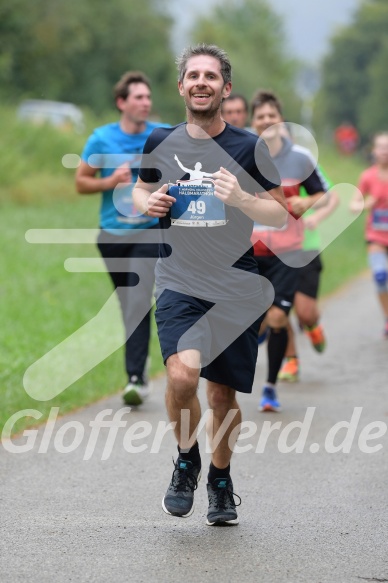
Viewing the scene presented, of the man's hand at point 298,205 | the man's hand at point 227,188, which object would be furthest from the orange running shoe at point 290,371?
the man's hand at point 227,188

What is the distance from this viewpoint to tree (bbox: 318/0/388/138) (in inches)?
3730

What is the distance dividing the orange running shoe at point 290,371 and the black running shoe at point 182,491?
4533 mm

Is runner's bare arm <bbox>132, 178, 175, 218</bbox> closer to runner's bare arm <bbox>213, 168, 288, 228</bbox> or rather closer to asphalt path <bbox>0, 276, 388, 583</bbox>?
runner's bare arm <bbox>213, 168, 288, 228</bbox>

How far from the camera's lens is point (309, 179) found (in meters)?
8.89

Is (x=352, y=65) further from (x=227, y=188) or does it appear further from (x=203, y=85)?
(x=227, y=188)

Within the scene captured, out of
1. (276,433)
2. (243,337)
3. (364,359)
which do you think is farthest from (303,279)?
(243,337)

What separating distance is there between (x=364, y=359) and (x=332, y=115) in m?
86.0

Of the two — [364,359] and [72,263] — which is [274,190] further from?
[72,263]

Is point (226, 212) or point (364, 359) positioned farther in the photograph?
point (364, 359)

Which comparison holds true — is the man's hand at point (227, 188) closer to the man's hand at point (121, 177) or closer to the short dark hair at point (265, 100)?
the man's hand at point (121, 177)

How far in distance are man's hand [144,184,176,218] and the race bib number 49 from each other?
12cm

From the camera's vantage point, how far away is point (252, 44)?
90.4m

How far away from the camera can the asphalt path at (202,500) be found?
16.5 ft

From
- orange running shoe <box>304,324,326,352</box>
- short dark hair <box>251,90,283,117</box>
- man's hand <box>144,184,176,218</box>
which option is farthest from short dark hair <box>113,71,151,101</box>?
man's hand <box>144,184,176,218</box>
